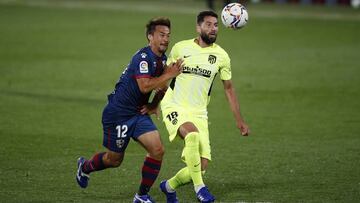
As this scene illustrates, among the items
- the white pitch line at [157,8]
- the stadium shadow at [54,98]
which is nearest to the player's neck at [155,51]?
the stadium shadow at [54,98]

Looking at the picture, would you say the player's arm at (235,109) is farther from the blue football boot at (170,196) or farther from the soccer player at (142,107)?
the blue football boot at (170,196)

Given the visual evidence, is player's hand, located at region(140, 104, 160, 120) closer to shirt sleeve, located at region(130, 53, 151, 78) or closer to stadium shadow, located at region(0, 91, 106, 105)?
shirt sleeve, located at region(130, 53, 151, 78)

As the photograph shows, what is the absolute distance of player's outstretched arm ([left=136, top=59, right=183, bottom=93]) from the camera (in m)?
9.95

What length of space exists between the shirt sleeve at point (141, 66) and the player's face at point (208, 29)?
964mm

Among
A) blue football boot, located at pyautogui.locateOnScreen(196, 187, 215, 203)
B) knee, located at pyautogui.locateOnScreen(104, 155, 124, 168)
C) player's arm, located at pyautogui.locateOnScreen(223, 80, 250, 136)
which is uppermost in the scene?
player's arm, located at pyautogui.locateOnScreen(223, 80, 250, 136)

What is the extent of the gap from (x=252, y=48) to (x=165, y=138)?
14.0m

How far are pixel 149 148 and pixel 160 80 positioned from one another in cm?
84

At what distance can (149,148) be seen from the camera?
1013 centimetres

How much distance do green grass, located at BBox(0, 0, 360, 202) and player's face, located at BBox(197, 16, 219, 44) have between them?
2.06 metres

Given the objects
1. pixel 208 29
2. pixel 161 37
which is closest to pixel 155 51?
pixel 161 37

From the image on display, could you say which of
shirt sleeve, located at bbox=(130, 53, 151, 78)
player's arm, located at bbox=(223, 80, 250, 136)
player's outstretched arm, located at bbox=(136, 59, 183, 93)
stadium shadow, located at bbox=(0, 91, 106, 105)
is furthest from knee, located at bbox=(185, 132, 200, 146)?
stadium shadow, located at bbox=(0, 91, 106, 105)

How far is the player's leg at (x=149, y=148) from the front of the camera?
1012 cm

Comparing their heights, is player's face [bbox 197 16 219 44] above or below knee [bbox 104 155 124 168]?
above

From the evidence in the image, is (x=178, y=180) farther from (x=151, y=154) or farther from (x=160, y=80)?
(x=160, y=80)
